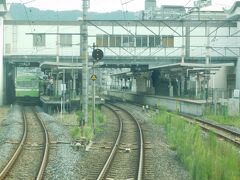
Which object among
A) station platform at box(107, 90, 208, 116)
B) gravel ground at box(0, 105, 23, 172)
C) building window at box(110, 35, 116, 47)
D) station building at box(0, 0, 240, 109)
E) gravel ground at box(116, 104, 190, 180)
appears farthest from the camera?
building window at box(110, 35, 116, 47)

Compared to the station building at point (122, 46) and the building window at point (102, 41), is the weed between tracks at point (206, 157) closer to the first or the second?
the station building at point (122, 46)

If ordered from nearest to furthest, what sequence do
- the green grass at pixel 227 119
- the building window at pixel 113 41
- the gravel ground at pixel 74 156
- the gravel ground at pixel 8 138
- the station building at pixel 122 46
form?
the gravel ground at pixel 74 156 < the gravel ground at pixel 8 138 < the green grass at pixel 227 119 < the station building at pixel 122 46 < the building window at pixel 113 41

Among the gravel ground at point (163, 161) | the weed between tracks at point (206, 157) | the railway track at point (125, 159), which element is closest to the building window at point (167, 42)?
the gravel ground at point (163, 161)

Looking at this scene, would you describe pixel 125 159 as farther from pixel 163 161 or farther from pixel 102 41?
pixel 102 41

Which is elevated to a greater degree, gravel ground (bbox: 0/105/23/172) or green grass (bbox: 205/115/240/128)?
green grass (bbox: 205/115/240/128)

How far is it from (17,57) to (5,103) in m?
4.54

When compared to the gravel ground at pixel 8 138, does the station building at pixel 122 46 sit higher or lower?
higher

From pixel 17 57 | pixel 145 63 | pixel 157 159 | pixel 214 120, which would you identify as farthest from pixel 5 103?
pixel 157 159

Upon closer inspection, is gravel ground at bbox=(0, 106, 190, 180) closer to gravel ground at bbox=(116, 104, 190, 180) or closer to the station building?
gravel ground at bbox=(116, 104, 190, 180)

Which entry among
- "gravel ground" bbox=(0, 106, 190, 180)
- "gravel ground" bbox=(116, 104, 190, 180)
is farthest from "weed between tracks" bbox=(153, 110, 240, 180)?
"gravel ground" bbox=(0, 106, 190, 180)

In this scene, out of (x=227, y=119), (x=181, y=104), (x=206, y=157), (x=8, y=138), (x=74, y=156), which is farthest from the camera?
(x=181, y=104)

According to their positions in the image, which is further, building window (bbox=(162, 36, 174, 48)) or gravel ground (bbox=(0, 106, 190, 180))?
building window (bbox=(162, 36, 174, 48))

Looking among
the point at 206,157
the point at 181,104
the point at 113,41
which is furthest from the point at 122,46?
the point at 206,157

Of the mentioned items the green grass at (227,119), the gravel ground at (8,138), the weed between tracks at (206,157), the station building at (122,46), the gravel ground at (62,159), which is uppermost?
the station building at (122,46)
